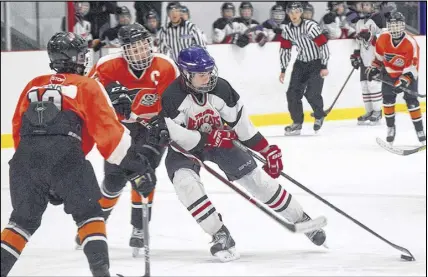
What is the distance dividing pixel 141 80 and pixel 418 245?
1.30 m

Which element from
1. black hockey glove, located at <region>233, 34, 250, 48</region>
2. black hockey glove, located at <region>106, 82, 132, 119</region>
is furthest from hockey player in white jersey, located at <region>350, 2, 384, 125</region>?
black hockey glove, located at <region>106, 82, 132, 119</region>

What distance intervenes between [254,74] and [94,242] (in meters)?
5.72

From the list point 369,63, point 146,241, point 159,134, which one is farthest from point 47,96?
point 369,63

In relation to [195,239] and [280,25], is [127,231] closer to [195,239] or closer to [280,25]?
[195,239]

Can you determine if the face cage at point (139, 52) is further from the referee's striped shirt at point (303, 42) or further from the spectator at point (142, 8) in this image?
the spectator at point (142, 8)

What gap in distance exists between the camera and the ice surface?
13.2 ft

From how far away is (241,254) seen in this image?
4.30m

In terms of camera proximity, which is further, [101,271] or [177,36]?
[177,36]

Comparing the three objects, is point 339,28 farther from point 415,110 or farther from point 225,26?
point 415,110

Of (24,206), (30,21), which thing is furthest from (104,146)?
(30,21)

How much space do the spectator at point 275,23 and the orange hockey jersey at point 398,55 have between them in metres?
1.89

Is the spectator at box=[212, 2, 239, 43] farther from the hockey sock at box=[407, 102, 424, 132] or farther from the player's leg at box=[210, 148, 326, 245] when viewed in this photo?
the player's leg at box=[210, 148, 326, 245]

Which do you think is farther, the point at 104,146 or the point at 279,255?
the point at 279,255

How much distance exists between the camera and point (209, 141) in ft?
13.5
